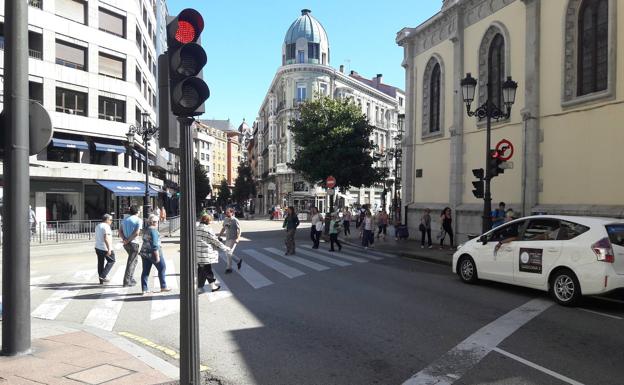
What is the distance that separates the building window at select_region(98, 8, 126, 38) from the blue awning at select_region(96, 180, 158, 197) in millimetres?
9620

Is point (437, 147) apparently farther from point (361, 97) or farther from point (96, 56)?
point (361, 97)

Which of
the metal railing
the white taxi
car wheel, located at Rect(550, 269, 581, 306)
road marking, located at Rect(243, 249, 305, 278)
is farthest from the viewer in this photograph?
the metal railing

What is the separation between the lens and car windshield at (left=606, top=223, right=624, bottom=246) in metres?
7.64

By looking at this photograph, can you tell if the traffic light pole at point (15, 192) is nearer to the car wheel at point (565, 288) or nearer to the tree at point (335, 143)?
the car wheel at point (565, 288)

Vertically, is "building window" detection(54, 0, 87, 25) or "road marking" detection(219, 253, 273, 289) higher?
"building window" detection(54, 0, 87, 25)

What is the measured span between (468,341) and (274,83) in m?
62.5

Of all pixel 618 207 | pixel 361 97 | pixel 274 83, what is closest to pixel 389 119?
pixel 361 97

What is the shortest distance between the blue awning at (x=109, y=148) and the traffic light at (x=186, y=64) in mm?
27850

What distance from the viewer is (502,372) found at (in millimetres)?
4773

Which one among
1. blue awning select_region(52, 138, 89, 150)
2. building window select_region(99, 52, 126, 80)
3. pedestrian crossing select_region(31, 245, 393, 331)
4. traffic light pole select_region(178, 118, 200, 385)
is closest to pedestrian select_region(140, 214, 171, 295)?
pedestrian crossing select_region(31, 245, 393, 331)

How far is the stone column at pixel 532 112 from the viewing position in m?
15.4

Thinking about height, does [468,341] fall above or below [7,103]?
below

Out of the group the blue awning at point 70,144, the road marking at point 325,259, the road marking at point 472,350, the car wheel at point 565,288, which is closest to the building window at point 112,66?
the blue awning at point 70,144

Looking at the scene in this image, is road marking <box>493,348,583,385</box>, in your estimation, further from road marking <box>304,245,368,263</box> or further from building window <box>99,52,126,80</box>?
building window <box>99,52,126,80</box>
